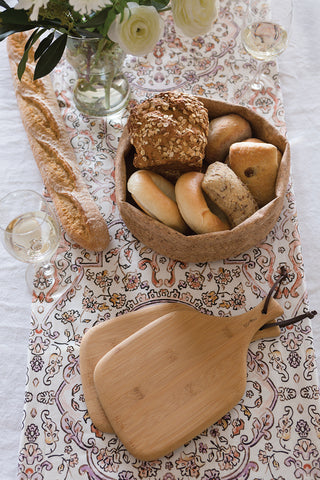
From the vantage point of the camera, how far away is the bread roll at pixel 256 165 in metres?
0.97

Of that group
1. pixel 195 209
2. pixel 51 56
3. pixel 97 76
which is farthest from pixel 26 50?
pixel 195 209

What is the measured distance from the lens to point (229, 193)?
93 cm

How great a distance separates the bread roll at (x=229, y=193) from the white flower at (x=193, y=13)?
0.27 meters

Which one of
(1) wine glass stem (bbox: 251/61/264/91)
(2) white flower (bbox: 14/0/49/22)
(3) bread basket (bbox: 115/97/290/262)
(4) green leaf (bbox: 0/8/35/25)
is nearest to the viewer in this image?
(2) white flower (bbox: 14/0/49/22)

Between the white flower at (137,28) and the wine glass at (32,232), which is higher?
the white flower at (137,28)

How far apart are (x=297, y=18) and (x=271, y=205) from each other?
81 cm

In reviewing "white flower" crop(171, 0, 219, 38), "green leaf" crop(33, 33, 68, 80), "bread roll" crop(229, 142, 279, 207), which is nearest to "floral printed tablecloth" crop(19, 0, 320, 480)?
"bread roll" crop(229, 142, 279, 207)

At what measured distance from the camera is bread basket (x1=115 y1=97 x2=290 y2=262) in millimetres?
916

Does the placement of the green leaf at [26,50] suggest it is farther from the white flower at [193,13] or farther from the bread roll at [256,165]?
the bread roll at [256,165]

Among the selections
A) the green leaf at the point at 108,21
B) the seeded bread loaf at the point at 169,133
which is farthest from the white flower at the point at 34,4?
the seeded bread loaf at the point at 169,133

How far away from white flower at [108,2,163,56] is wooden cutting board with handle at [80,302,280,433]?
0.50 meters

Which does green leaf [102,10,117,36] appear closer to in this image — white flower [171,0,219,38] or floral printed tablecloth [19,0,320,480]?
white flower [171,0,219,38]

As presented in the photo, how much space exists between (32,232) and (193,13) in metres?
0.50

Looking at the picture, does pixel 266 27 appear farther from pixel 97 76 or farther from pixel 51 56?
pixel 51 56
